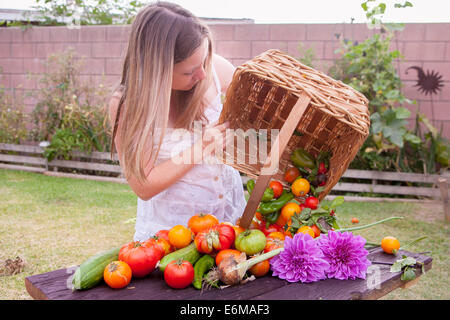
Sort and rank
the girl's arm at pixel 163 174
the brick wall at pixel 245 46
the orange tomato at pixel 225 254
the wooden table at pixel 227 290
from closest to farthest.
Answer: the wooden table at pixel 227 290 < the orange tomato at pixel 225 254 < the girl's arm at pixel 163 174 < the brick wall at pixel 245 46

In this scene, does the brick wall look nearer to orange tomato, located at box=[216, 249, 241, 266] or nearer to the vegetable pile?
the vegetable pile

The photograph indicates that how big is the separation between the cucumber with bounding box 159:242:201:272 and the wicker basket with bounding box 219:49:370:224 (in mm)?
232

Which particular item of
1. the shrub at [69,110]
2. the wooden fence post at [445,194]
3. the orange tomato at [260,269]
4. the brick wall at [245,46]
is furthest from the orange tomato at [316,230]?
the shrub at [69,110]

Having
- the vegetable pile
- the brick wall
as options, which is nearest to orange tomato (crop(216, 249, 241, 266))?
the vegetable pile

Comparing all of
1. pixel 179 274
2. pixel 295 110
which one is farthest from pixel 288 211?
pixel 179 274

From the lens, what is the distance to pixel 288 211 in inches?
59.6

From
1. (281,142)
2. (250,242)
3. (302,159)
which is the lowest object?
(250,242)

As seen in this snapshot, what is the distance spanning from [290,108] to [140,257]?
836 millimetres

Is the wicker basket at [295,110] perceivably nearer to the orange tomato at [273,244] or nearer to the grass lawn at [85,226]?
the orange tomato at [273,244]

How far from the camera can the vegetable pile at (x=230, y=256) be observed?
1197mm

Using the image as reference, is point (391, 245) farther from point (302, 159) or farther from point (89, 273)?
point (89, 273)

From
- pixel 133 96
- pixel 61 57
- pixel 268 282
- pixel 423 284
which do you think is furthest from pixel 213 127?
pixel 61 57

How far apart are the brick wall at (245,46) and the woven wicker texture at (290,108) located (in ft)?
13.8

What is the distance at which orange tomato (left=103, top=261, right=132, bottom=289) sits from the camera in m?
1.17
